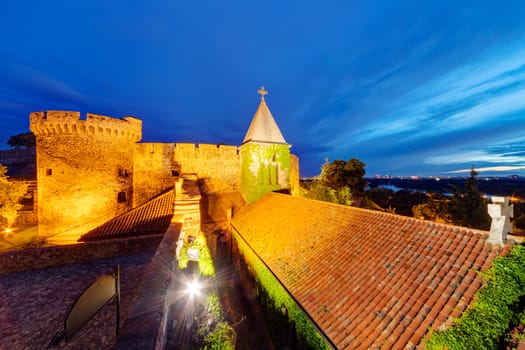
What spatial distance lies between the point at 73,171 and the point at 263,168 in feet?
44.9

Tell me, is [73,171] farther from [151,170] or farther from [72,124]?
[151,170]

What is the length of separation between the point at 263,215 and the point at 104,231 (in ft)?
29.9

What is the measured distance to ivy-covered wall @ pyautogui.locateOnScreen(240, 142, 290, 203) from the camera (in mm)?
17094

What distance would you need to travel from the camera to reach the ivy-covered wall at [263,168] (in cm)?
1709

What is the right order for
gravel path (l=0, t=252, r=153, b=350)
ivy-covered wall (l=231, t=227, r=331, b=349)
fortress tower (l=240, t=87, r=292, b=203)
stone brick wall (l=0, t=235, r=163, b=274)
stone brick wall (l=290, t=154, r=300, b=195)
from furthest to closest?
stone brick wall (l=290, t=154, r=300, b=195) → fortress tower (l=240, t=87, r=292, b=203) → stone brick wall (l=0, t=235, r=163, b=274) → ivy-covered wall (l=231, t=227, r=331, b=349) → gravel path (l=0, t=252, r=153, b=350)

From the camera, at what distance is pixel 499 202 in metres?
4.69

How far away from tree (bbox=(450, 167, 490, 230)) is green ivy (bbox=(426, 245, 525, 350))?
22.4 metres

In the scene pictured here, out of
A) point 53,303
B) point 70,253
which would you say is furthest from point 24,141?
point 53,303

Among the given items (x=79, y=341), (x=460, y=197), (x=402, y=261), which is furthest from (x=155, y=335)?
(x=460, y=197)

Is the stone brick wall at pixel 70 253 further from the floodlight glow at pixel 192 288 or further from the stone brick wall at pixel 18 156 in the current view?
the stone brick wall at pixel 18 156

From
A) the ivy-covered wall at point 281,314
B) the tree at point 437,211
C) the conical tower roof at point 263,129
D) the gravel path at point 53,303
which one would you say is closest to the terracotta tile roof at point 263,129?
the conical tower roof at point 263,129

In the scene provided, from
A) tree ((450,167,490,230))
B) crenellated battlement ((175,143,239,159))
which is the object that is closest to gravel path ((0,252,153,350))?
crenellated battlement ((175,143,239,159))

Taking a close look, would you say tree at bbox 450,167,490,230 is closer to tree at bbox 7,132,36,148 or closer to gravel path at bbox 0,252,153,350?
gravel path at bbox 0,252,153,350

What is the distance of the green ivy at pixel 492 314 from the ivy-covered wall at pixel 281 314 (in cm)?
261
